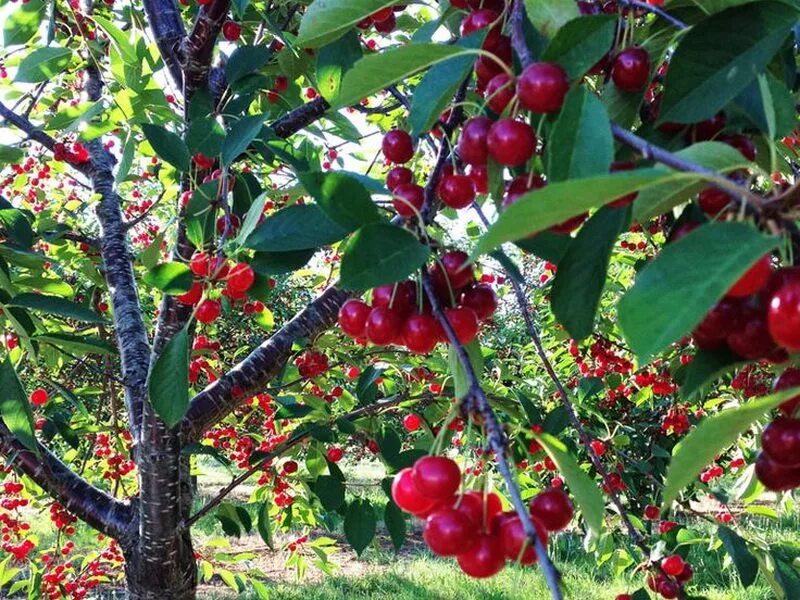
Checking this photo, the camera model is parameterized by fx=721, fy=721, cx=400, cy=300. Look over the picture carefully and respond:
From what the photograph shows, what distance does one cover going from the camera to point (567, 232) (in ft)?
2.40

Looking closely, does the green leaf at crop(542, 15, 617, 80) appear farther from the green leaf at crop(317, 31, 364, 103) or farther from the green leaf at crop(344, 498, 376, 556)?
the green leaf at crop(344, 498, 376, 556)

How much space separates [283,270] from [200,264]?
0.31 metres

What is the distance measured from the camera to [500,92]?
78 centimetres

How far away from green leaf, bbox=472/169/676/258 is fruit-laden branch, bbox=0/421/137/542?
2186mm

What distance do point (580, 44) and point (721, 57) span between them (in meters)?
0.15

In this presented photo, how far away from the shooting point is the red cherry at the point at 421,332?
85 centimetres

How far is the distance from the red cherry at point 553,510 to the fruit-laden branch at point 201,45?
1.40 metres

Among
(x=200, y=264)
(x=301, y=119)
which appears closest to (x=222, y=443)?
(x=301, y=119)

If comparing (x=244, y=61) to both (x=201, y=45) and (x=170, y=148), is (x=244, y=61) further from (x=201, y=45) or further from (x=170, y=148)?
(x=170, y=148)

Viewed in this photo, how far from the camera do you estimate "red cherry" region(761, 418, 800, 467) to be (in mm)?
620

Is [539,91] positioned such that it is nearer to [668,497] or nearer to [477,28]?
[477,28]

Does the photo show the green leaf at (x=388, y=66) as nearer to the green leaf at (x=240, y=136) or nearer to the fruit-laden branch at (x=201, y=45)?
the green leaf at (x=240, y=136)

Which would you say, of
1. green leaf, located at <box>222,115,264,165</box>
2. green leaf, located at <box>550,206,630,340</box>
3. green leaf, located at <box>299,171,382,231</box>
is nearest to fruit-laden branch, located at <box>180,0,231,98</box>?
green leaf, located at <box>222,115,264,165</box>

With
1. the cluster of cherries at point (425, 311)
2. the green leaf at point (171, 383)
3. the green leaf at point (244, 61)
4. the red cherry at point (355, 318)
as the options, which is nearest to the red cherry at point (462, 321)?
the cluster of cherries at point (425, 311)
